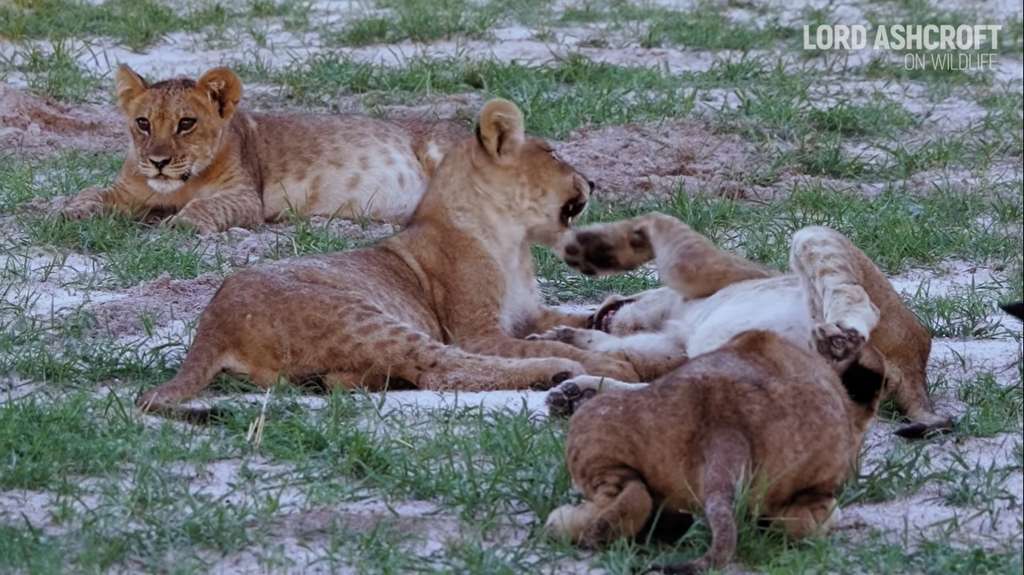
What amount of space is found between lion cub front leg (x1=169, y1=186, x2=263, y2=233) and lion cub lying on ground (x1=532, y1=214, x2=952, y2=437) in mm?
2013

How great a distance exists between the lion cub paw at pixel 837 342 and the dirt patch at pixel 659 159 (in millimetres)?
3076

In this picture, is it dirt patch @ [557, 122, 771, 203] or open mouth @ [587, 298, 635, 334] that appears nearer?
open mouth @ [587, 298, 635, 334]

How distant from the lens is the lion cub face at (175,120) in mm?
8367

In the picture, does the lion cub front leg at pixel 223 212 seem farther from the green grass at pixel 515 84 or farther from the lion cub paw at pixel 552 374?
the lion cub paw at pixel 552 374

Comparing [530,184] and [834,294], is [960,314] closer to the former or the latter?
[834,294]

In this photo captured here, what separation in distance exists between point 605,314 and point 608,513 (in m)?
2.44

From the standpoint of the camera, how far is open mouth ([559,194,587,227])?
→ 6.75 metres

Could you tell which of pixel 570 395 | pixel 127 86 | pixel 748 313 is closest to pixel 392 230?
pixel 127 86

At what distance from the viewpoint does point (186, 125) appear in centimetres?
848

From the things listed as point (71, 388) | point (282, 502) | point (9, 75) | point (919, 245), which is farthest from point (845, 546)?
point (9, 75)

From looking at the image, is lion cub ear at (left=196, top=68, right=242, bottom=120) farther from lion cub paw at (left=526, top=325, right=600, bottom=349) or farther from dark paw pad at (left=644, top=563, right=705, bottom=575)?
dark paw pad at (left=644, top=563, right=705, bottom=575)

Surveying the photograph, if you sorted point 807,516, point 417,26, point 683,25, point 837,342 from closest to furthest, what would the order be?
1. point 807,516
2. point 837,342
3. point 417,26
4. point 683,25

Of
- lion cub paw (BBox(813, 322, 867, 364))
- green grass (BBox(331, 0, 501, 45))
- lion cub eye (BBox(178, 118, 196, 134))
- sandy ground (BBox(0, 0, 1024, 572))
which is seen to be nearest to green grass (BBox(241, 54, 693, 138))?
sandy ground (BBox(0, 0, 1024, 572))

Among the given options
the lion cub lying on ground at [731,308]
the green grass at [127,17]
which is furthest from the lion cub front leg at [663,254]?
the green grass at [127,17]
